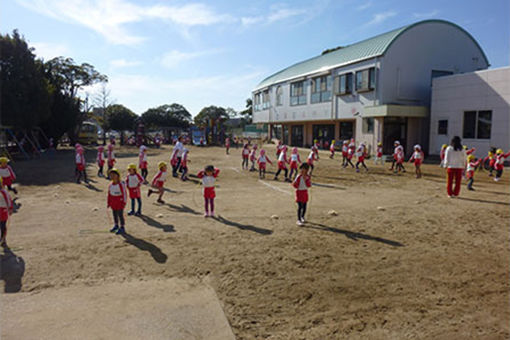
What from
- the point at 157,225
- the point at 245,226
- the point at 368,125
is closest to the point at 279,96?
the point at 368,125

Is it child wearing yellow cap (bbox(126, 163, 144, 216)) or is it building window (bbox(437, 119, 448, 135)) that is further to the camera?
building window (bbox(437, 119, 448, 135))

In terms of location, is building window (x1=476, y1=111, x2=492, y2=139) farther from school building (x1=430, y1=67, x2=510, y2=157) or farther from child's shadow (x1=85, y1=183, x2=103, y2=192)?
child's shadow (x1=85, y1=183, x2=103, y2=192)

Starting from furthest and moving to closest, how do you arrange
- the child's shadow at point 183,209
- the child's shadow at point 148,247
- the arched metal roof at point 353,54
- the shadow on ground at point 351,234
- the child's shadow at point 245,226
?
1. the arched metal roof at point 353,54
2. the child's shadow at point 183,209
3. the child's shadow at point 245,226
4. the shadow on ground at point 351,234
5. the child's shadow at point 148,247

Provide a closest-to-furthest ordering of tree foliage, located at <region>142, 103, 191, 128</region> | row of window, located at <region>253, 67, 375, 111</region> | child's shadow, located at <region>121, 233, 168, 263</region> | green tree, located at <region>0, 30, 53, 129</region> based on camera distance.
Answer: child's shadow, located at <region>121, 233, 168, 263</region>
green tree, located at <region>0, 30, 53, 129</region>
row of window, located at <region>253, 67, 375, 111</region>
tree foliage, located at <region>142, 103, 191, 128</region>

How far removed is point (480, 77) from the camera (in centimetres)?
2095

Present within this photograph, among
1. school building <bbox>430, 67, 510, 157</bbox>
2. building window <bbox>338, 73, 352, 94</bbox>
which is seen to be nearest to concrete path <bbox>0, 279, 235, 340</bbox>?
school building <bbox>430, 67, 510, 157</bbox>

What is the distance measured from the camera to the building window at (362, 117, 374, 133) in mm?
26314

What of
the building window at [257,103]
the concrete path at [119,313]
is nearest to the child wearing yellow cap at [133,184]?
the concrete path at [119,313]

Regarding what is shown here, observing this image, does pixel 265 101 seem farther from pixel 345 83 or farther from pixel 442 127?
pixel 442 127

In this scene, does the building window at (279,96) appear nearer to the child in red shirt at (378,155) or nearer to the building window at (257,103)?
the building window at (257,103)

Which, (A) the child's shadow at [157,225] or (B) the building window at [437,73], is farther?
(B) the building window at [437,73]

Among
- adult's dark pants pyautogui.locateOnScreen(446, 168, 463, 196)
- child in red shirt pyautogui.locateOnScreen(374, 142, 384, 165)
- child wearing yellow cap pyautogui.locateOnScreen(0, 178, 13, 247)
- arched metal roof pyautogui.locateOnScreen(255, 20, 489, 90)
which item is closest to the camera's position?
child wearing yellow cap pyautogui.locateOnScreen(0, 178, 13, 247)

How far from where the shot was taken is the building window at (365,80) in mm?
25906

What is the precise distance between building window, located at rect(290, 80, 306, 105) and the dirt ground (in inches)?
1032
